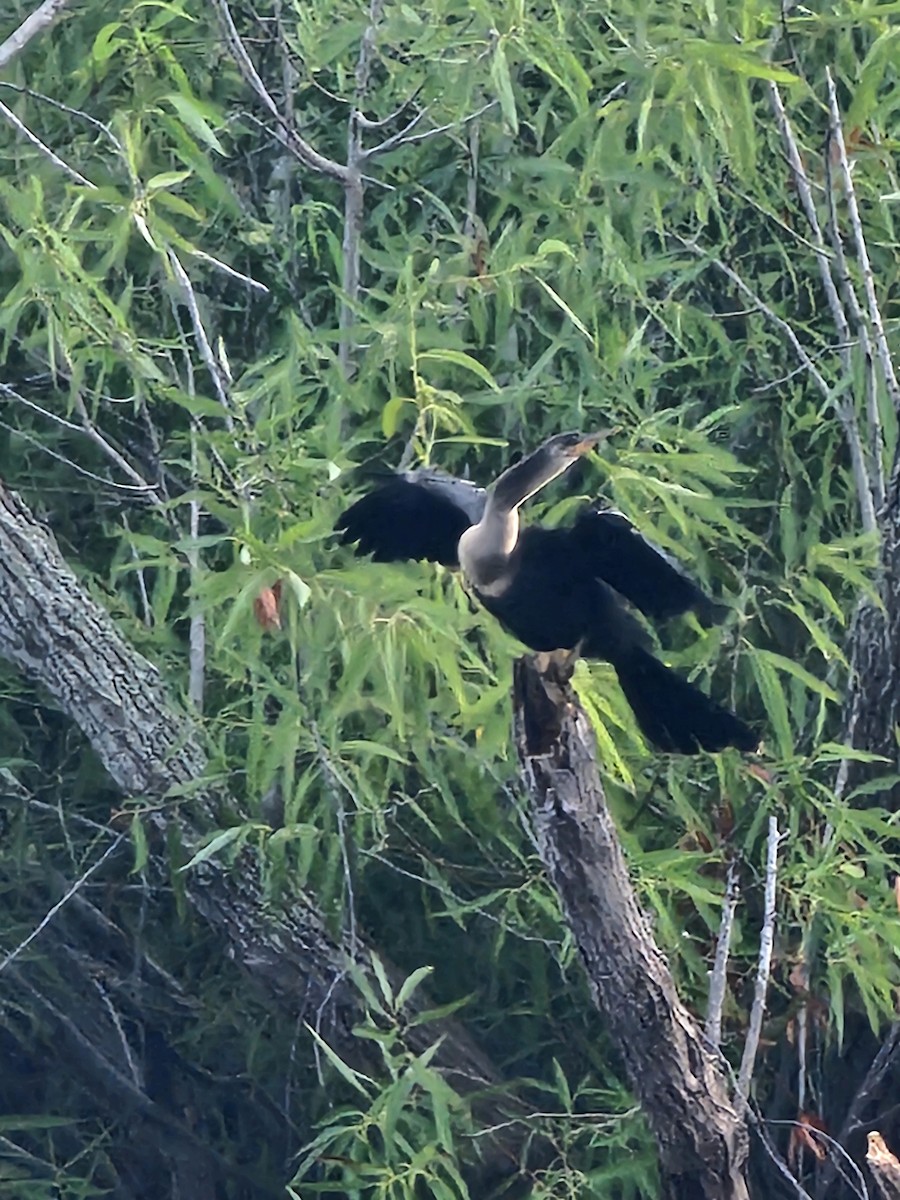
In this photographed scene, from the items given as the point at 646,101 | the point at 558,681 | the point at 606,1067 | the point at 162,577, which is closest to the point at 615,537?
the point at 558,681

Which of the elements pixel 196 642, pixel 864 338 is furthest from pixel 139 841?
pixel 864 338

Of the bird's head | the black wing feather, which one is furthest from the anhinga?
the black wing feather

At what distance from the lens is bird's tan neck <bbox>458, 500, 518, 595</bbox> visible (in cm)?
136

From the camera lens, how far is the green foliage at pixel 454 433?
160cm

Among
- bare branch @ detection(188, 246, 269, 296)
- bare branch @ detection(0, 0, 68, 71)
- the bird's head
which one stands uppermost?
bare branch @ detection(0, 0, 68, 71)

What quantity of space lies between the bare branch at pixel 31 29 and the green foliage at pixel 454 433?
8 cm

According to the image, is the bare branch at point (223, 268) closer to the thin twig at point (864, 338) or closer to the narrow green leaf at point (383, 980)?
the thin twig at point (864, 338)

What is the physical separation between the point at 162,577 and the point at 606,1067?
2.44 feet

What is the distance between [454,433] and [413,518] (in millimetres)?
260

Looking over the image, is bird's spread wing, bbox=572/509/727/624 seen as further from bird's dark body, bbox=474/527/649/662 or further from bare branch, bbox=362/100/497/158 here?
bare branch, bbox=362/100/497/158

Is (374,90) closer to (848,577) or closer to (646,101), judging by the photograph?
(646,101)

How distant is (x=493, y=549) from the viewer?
1366 mm

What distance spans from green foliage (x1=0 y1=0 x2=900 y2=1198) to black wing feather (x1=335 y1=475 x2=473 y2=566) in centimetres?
4

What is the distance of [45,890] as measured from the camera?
2.09 m
